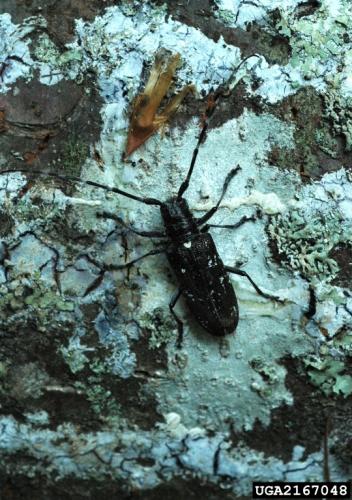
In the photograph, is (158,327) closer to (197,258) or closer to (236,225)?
(197,258)

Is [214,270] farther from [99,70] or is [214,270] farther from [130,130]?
[99,70]

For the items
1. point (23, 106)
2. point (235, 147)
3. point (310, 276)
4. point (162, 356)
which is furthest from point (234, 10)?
point (162, 356)

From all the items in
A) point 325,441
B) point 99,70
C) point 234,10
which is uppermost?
point 234,10

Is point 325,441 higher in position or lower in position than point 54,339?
lower

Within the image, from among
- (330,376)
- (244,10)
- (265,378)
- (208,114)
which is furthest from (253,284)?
(244,10)

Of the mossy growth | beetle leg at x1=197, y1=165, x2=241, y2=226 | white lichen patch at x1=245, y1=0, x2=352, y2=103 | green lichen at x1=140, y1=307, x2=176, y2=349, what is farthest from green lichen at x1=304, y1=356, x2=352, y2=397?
the mossy growth

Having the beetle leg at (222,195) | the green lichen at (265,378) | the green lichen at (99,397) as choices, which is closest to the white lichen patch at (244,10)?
the beetle leg at (222,195)
